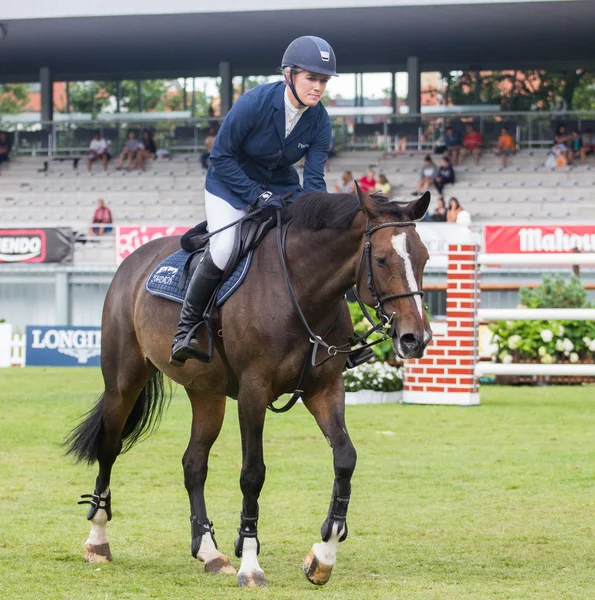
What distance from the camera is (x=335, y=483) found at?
6.06 m

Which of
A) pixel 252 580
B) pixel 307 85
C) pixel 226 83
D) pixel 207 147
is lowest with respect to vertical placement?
pixel 252 580

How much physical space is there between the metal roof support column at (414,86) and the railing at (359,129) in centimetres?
99

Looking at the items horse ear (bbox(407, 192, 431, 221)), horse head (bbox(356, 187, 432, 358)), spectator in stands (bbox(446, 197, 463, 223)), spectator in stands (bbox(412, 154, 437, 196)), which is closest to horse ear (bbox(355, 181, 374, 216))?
→ horse head (bbox(356, 187, 432, 358))

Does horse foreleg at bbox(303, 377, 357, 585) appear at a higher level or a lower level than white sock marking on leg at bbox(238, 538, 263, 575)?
higher

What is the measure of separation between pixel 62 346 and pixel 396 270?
17959 mm

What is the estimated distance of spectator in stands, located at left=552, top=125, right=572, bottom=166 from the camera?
30.5 meters

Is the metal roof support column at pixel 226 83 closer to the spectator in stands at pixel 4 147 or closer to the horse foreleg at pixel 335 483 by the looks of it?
the spectator in stands at pixel 4 147

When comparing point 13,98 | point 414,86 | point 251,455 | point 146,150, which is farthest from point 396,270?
point 13,98

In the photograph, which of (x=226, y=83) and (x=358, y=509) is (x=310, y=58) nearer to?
(x=358, y=509)

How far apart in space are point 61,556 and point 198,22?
27351 mm

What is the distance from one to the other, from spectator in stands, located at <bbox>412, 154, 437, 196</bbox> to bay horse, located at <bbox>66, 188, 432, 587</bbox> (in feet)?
73.6

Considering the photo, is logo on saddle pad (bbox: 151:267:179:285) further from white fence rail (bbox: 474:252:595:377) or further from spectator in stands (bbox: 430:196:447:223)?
spectator in stands (bbox: 430:196:447:223)

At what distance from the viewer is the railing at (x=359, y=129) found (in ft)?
103

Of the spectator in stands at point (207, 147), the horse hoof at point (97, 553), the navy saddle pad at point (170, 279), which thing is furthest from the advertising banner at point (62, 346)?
the horse hoof at point (97, 553)
